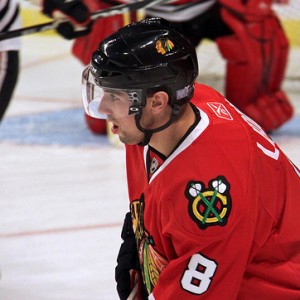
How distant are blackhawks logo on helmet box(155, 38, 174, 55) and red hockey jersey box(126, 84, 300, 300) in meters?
0.13

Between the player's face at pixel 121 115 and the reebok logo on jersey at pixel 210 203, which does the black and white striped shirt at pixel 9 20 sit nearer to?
the player's face at pixel 121 115

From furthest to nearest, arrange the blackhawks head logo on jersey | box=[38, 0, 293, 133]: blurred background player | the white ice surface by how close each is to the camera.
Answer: box=[38, 0, 293, 133]: blurred background player
the white ice surface
the blackhawks head logo on jersey

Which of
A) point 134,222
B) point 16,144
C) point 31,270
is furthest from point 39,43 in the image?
point 134,222

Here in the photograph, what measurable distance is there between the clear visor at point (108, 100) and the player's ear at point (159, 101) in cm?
3

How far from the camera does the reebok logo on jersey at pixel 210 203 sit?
55.7 inches

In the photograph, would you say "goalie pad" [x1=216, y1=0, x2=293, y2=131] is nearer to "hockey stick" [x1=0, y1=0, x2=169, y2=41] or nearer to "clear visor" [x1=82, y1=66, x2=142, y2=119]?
"hockey stick" [x1=0, y1=0, x2=169, y2=41]

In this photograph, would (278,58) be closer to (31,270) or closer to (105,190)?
(105,190)

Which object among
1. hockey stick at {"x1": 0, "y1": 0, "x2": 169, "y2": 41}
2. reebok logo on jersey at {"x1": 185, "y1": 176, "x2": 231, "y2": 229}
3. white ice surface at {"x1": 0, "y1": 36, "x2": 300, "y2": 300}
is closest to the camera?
reebok logo on jersey at {"x1": 185, "y1": 176, "x2": 231, "y2": 229}

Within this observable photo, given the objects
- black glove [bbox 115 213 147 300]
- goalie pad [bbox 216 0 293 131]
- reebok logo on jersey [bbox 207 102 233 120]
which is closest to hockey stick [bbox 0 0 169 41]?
goalie pad [bbox 216 0 293 131]

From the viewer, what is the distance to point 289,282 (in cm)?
154

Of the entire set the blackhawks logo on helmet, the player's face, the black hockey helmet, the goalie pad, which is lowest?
the goalie pad

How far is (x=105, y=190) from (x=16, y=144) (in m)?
0.69

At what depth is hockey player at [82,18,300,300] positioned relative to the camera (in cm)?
143

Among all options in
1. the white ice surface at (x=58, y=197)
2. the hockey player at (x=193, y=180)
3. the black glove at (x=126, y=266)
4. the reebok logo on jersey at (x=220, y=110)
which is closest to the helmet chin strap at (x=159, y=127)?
the hockey player at (x=193, y=180)
